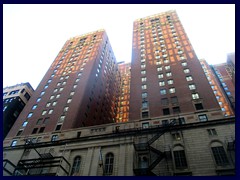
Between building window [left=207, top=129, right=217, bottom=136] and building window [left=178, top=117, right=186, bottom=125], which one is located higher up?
building window [left=178, top=117, right=186, bottom=125]

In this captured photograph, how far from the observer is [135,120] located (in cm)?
3803

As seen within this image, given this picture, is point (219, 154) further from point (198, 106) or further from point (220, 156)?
point (198, 106)

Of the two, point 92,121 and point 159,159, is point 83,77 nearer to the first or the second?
point 92,121

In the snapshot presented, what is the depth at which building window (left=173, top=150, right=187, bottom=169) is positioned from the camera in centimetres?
2752

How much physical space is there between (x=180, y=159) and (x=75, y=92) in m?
33.4

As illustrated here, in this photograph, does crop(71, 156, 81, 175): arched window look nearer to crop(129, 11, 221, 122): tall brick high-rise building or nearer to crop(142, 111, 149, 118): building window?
crop(129, 11, 221, 122): tall brick high-rise building

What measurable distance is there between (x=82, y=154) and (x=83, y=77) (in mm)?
30447

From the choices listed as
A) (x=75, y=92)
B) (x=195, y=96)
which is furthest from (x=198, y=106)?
(x=75, y=92)

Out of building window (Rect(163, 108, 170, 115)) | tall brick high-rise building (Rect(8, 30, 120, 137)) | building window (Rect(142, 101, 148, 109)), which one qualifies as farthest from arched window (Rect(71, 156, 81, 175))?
building window (Rect(163, 108, 170, 115))

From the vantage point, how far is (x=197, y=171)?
25.9 metres

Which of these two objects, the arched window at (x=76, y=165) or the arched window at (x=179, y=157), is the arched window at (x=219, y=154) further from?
the arched window at (x=76, y=165)

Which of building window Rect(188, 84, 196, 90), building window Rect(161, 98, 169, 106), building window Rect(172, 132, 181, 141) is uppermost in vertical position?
building window Rect(188, 84, 196, 90)

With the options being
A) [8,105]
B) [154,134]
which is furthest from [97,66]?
[154,134]

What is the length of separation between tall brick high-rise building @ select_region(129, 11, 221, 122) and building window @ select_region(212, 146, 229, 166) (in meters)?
6.59
